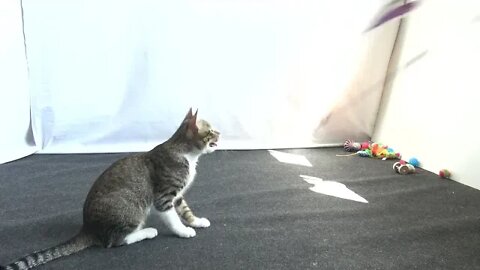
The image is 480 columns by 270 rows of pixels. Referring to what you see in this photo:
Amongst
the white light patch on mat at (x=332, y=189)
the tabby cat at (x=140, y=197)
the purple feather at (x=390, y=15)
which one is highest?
the purple feather at (x=390, y=15)

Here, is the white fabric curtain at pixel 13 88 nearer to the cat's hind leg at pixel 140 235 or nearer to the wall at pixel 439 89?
the cat's hind leg at pixel 140 235

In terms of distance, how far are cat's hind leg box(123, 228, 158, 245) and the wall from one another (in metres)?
1.81

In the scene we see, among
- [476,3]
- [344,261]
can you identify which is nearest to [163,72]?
[344,261]

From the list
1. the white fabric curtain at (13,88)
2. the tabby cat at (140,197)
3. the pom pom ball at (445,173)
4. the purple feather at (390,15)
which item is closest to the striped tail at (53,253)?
the tabby cat at (140,197)

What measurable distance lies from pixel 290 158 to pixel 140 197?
1.44 meters

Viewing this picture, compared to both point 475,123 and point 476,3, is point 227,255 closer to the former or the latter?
point 475,123

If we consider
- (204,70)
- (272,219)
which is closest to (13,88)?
(204,70)

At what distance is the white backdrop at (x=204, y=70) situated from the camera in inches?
91.5

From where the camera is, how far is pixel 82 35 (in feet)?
7.57

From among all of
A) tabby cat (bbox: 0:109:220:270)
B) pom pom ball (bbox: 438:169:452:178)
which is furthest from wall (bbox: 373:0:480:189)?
tabby cat (bbox: 0:109:220:270)

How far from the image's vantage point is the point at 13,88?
220 cm

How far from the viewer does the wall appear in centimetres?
214

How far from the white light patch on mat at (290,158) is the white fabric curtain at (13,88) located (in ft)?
5.21

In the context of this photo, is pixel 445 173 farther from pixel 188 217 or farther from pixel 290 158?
pixel 188 217
